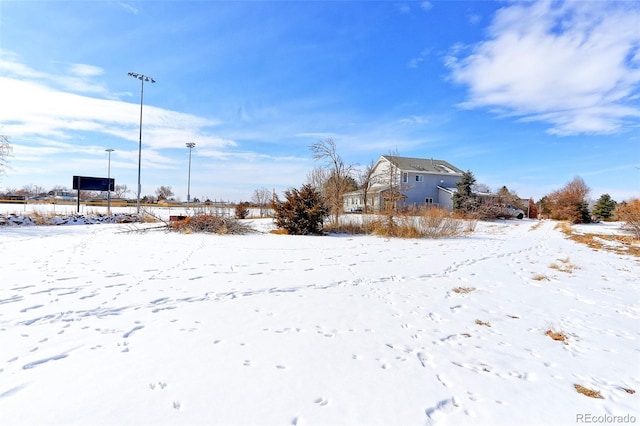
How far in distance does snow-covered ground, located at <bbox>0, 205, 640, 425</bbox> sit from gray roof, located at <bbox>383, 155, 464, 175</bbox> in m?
34.3

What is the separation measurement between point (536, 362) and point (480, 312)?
5.13ft

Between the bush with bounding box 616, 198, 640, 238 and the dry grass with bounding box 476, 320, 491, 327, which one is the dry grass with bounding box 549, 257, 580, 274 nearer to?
the dry grass with bounding box 476, 320, 491, 327

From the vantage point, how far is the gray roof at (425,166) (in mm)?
40469

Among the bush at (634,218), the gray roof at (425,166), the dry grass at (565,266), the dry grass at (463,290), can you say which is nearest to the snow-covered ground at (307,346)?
the dry grass at (463,290)

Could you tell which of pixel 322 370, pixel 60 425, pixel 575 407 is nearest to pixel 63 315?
pixel 60 425

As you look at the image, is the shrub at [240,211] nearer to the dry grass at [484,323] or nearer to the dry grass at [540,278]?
the dry grass at [540,278]

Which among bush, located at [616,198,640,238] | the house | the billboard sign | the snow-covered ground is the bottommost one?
the snow-covered ground

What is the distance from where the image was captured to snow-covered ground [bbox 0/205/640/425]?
2449 mm

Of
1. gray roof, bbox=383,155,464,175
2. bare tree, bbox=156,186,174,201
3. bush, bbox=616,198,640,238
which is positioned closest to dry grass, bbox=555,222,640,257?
bush, bbox=616,198,640,238

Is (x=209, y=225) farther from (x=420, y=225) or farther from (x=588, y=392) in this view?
(x=588, y=392)

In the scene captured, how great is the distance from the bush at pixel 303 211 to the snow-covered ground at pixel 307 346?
8.84 m

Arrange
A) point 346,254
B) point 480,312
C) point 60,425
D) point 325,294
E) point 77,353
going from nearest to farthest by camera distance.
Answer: point 60,425 < point 77,353 < point 480,312 < point 325,294 < point 346,254

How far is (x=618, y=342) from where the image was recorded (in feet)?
12.7

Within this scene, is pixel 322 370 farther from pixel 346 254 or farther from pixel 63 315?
pixel 346 254
